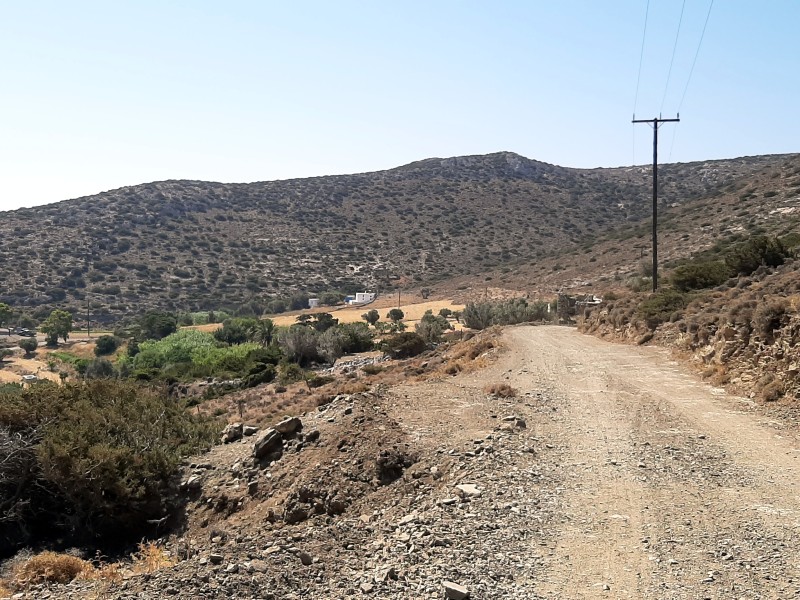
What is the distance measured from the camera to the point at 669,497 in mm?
8500

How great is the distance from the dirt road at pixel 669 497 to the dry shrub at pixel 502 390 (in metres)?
0.87

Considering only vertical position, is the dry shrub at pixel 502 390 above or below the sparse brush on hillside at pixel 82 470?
above

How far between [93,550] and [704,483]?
10.1 meters

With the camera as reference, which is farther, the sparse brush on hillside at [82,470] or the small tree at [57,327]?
the small tree at [57,327]

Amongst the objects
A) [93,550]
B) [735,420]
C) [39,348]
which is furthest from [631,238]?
[93,550]

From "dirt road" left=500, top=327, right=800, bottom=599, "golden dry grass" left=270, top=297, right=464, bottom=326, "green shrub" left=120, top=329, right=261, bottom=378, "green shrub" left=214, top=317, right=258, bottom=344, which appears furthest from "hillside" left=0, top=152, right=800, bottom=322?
"dirt road" left=500, top=327, right=800, bottom=599

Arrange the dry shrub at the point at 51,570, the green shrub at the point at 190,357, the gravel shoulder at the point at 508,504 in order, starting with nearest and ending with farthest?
the gravel shoulder at the point at 508,504
the dry shrub at the point at 51,570
the green shrub at the point at 190,357

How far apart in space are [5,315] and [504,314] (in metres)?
45.5

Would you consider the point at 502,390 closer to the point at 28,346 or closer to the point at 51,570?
the point at 51,570

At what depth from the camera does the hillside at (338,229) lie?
226 feet

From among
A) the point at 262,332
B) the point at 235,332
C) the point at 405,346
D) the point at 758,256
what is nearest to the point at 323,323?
the point at 262,332

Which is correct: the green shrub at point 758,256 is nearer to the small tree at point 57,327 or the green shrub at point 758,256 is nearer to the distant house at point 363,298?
the distant house at point 363,298

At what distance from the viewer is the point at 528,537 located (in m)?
7.52

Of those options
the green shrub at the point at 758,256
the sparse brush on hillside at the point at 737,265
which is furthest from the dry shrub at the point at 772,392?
the green shrub at the point at 758,256
